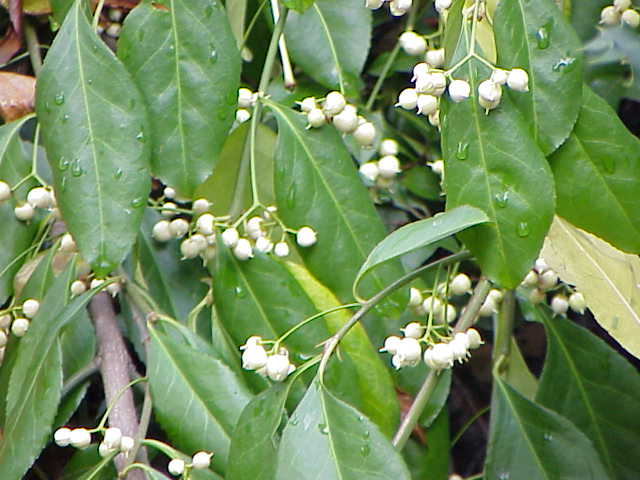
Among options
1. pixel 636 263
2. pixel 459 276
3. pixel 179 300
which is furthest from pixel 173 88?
pixel 636 263

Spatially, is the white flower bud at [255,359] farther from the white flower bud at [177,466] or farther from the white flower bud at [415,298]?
the white flower bud at [415,298]

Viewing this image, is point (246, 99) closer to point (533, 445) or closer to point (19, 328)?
point (19, 328)

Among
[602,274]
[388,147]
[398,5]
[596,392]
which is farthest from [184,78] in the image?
[596,392]

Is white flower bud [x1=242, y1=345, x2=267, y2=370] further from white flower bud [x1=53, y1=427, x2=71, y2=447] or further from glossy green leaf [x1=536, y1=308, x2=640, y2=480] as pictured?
glossy green leaf [x1=536, y1=308, x2=640, y2=480]

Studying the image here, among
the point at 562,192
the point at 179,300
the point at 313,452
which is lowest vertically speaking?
the point at 179,300

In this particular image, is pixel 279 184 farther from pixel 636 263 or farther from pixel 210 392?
pixel 636 263

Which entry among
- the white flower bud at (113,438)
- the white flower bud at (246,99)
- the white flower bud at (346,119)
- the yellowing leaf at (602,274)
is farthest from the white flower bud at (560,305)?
the white flower bud at (113,438)

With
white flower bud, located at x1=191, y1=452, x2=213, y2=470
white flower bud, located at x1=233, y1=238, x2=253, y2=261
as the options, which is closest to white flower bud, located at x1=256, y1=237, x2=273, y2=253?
white flower bud, located at x1=233, y1=238, x2=253, y2=261
